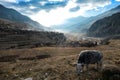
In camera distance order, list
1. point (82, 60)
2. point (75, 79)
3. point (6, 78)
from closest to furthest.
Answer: point (75, 79), point (82, 60), point (6, 78)

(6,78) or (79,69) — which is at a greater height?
(79,69)

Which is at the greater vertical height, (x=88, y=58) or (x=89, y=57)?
(x=89, y=57)

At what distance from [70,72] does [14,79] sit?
6308 millimetres

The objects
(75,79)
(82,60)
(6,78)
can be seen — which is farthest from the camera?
(6,78)

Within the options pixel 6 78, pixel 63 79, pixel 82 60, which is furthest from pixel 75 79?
pixel 6 78

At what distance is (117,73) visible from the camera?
20.6 m

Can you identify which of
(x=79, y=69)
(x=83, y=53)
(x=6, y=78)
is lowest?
(x=6, y=78)

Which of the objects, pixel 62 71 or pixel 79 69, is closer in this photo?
pixel 79 69

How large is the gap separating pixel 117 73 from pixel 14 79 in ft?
36.6

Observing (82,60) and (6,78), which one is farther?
(6,78)

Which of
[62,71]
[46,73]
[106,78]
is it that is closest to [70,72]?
[62,71]

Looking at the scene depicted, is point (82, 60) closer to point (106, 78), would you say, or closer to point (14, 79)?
point (106, 78)

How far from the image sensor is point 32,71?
81.5ft

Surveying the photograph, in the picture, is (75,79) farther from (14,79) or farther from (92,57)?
(14,79)
